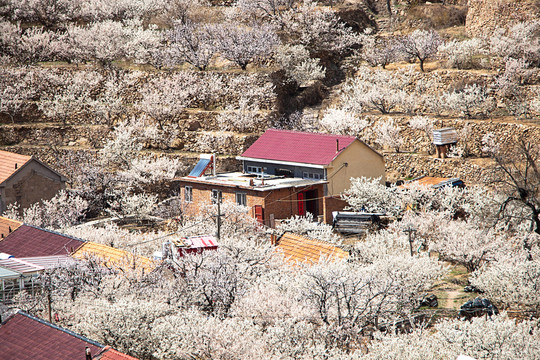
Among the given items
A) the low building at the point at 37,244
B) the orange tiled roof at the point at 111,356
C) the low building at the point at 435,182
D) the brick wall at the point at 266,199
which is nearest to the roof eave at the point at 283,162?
the brick wall at the point at 266,199

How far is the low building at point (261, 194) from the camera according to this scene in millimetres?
33188

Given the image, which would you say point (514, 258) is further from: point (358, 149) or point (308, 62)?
point (308, 62)

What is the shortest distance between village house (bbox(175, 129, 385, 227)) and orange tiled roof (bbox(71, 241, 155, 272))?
28.1ft

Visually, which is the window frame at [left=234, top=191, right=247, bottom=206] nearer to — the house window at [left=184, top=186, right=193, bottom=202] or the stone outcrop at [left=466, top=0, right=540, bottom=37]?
the house window at [left=184, top=186, right=193, bottom=202]

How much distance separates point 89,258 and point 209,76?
24.2 meters

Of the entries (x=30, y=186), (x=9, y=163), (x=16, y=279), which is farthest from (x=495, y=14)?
(x=16, y=279)

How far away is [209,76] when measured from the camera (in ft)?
150

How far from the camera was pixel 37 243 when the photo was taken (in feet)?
88.8

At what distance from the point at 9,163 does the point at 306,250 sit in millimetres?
18185

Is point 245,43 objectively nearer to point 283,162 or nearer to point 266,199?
point 283,162

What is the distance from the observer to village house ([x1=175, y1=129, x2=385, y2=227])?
110ft

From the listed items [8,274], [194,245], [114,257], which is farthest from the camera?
[114,257]

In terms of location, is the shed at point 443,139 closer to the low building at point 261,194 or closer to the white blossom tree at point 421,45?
the low building at point 261,194

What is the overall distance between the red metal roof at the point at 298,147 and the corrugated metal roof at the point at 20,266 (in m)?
15.5
